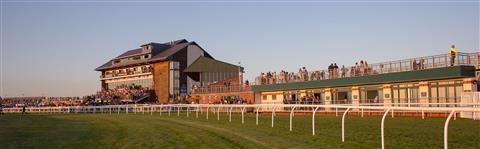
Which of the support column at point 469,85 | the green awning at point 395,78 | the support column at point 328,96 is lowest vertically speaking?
the support column at point 328,96

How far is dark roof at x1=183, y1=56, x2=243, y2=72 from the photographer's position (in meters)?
69.6

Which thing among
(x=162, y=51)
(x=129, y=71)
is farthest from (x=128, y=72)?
(x=162, y=51)

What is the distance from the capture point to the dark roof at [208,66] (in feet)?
228

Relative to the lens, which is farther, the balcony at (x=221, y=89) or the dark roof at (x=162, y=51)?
the dark roof at (x=162, y=51)

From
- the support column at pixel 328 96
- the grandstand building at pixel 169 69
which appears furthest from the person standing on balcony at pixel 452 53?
the grandstand building at pixel 169 69

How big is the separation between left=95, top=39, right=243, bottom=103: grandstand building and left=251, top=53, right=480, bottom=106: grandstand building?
29.8 m

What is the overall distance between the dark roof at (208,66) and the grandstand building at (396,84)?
94.7ft

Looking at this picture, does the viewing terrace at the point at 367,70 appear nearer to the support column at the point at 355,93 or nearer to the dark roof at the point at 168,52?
the support column at the point at 355,93

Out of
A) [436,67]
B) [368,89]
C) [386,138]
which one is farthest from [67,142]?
[368,89]

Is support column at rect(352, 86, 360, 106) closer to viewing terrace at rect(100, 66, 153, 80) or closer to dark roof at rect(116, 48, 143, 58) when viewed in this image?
viewing terrace at rect(100, 66, 153, 80)

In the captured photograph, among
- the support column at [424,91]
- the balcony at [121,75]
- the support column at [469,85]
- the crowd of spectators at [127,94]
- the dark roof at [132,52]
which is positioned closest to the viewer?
the support column at [469,85]

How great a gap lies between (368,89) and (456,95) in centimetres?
701

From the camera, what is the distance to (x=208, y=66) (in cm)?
Result: 6988

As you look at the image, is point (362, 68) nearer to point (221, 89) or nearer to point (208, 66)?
point (221, 89)
